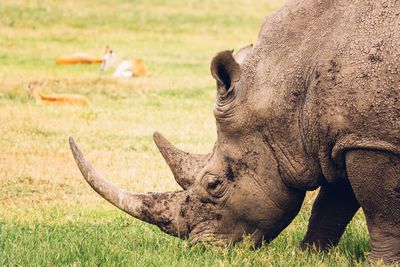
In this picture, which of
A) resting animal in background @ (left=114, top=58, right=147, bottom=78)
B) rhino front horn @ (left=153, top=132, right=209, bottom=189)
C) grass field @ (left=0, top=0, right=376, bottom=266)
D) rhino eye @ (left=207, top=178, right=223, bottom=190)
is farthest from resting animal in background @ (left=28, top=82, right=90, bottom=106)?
rhino eye @ (left=207, top=178, right=223, bottom=190)

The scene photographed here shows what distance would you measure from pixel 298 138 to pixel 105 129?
8.16 meters

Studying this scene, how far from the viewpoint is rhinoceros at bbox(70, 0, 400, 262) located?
20.3 feet

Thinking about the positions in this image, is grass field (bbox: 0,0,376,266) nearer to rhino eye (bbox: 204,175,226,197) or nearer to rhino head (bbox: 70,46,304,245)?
rhino head (bbox: 70,46,304,245)

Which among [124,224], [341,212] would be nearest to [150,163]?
[124,224]

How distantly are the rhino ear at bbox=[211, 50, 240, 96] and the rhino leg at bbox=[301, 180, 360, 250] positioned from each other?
1141 millimetres

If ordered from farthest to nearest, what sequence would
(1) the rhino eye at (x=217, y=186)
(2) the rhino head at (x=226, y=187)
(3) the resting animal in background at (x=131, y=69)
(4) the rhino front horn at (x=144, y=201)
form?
1. (3) the resting animal in background at (x=131, y=69)
2. (4) the rhino front horn at (x=144, y=201)
3. (1) the rhino eye at (x=217, y=186)
4. (2) the rhino head at (x=226, y=187)

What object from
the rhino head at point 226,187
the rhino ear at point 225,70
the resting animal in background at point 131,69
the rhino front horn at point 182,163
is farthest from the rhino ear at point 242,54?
the resting animal in background at point 131,69

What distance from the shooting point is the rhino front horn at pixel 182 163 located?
278 inches

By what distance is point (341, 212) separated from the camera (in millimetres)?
7395

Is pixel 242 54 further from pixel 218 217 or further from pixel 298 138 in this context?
pixel 218 217

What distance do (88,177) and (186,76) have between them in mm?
14724

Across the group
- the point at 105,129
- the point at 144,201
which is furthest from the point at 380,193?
Result: the point at 105,129

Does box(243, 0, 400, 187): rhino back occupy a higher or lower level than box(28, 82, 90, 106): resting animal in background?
lower

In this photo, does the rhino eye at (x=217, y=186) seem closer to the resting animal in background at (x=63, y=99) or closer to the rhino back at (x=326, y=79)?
Result: the rhino back at (x=326, y=79)
